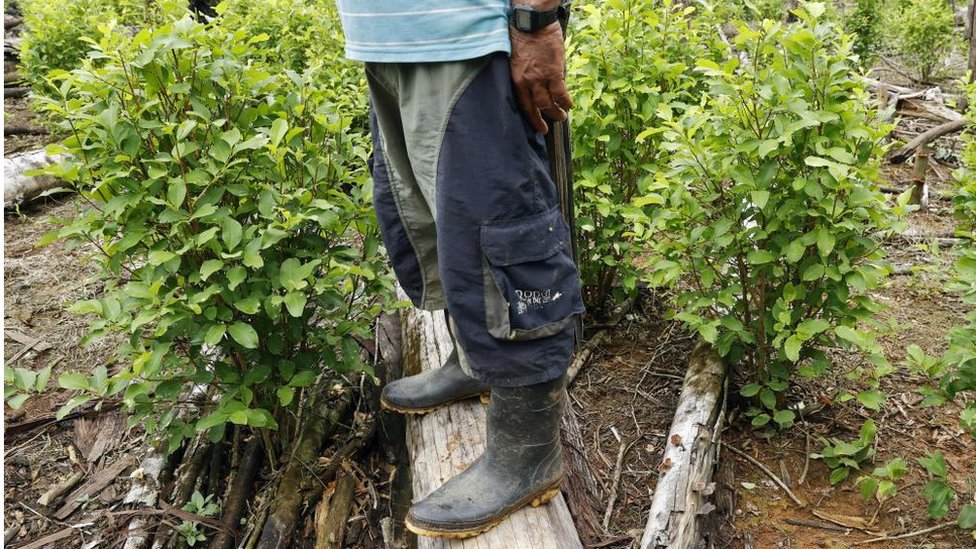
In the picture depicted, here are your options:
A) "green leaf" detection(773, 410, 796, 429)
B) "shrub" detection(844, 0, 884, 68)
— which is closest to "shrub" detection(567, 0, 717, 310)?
"green leaf" detection(773, 410, 796, 429)

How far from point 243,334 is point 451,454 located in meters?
0.80

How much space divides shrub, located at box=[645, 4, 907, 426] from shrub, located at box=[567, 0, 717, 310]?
0.34m

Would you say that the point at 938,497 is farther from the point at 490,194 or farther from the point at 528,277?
the point at 490,194

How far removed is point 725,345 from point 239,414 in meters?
1.79

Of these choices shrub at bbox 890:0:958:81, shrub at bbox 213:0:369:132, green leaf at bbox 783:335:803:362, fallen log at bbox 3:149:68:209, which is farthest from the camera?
shrub at bbox 890:0:958:81

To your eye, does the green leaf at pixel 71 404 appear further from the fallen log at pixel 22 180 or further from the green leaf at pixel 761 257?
the fallen log at pixel 22 180

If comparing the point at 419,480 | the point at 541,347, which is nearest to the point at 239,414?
the point at 419,480

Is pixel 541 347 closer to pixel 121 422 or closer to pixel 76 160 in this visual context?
pixel 76 160

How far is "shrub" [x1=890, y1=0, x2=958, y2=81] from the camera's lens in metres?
8.16

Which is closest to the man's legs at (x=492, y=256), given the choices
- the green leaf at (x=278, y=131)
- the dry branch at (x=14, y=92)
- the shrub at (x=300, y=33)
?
the green leaf at (x=278, y=131)

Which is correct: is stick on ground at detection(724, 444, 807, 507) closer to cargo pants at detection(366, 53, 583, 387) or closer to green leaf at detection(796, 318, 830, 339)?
green leaf at detection(796, 318, 830, 339)

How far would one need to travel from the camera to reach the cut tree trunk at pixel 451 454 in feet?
6.72

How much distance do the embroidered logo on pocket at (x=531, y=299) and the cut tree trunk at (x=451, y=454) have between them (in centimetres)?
70

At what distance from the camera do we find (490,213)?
5.82 ft
